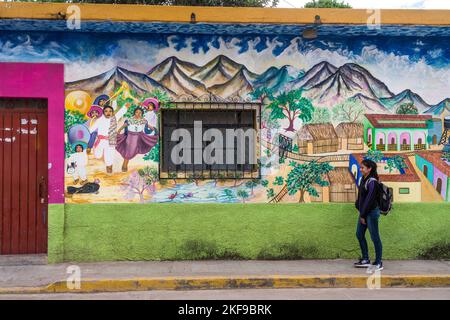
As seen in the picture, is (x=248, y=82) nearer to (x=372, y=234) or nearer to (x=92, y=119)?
(x=92, y=119)

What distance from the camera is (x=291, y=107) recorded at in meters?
8.73

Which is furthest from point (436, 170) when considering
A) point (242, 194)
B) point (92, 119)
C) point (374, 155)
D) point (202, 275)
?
point (92, 119)

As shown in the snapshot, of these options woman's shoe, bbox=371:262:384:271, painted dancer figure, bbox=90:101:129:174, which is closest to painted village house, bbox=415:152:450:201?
woman's shoe, bbox=371:262:384:271

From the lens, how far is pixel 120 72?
8.50 meters

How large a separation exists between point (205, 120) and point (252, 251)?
7.02 ft

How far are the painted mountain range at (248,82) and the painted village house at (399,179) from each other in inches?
32.8

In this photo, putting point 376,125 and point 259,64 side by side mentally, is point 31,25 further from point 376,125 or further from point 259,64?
point 376,125

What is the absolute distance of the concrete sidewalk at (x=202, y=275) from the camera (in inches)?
285

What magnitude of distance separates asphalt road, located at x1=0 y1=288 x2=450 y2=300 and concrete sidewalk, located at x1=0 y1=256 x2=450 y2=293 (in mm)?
148

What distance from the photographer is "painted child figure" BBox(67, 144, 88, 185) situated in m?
8.46

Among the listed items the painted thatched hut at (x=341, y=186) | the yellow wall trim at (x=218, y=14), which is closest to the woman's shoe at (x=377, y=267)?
the painted thatched hut at (x=341, y=186)

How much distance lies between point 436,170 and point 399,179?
61 cm

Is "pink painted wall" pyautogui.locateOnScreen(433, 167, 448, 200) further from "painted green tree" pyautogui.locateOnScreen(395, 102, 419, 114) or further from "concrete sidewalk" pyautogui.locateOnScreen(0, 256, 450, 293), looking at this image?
"concrete sidewalk" pyautogui.locateOnScreen(0, 256, 450, 293)

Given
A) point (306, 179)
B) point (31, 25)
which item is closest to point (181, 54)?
point (31, 25)
